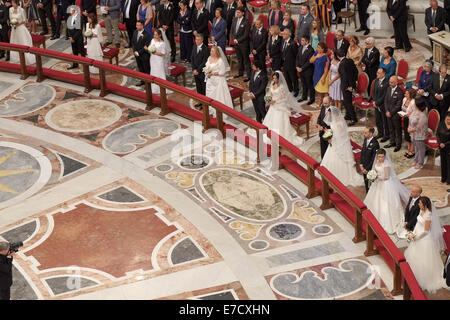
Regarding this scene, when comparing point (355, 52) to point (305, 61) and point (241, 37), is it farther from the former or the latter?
point (241, 37)

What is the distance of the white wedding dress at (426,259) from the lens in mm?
12359

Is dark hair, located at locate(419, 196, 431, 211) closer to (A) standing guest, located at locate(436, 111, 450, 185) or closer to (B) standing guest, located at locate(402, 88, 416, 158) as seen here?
(A) standing guest, located at locate(436, 111, 450, 185)

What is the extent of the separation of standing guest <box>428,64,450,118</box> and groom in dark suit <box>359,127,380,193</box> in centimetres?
255

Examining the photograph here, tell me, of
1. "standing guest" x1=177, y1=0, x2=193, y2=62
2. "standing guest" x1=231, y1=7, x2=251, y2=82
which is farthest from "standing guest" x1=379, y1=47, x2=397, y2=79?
"standing guest" x1=177, y1=0, x2=193, y2=62

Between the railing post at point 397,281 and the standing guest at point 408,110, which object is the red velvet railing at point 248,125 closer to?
the railing post at point 397,281

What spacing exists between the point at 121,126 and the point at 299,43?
16.7ft

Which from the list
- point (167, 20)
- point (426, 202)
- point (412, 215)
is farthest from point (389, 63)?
point (167, 20)

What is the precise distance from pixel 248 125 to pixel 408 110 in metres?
3.05

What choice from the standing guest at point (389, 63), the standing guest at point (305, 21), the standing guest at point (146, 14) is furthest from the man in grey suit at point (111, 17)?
the standing guest at point (389, 63)

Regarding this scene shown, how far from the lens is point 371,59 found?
692 inches

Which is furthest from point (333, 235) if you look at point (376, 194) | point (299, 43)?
point (299, 43)

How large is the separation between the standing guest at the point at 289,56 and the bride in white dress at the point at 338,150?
11.2ft

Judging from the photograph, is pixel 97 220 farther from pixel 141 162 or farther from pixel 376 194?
pixel 376 194

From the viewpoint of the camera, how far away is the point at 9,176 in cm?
1541
